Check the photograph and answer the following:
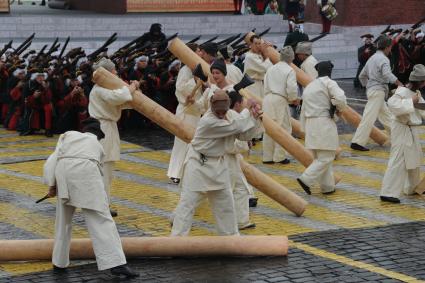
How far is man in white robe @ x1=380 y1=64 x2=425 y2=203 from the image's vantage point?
558 inches

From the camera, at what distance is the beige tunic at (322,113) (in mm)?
14672

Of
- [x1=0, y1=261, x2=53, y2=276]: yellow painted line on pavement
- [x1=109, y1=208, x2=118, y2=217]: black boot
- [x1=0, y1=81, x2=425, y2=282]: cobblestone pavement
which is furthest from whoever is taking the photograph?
[x1=109, y1=208, x2=118, y2=217]: black boot

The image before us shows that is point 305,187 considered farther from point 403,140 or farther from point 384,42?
point 384,42

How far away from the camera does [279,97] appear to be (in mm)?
17141

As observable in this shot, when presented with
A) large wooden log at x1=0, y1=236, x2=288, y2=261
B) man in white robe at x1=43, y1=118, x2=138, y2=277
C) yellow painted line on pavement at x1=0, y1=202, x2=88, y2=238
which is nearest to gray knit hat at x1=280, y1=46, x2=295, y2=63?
yellow painted line on pavement at x1=0, y1=202, x2=88, y2=238

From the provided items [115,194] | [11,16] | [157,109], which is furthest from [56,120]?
[11,16]

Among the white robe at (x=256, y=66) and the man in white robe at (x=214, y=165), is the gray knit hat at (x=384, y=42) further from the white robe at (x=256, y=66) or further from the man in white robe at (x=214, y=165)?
the man in white robe at (x=214, y=165)

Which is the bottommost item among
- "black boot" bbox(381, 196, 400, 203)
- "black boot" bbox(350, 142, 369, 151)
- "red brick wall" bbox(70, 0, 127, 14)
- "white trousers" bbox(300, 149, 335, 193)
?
"black boot" bbox(381, 196, 400, 203)

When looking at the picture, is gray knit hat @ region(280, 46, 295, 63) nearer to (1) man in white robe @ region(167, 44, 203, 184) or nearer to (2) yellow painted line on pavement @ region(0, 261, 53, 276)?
(1) man in white robe @ region(167, 44, 203, 184)

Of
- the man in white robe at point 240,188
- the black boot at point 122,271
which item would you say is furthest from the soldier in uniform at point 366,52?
the black boot at point 122,271

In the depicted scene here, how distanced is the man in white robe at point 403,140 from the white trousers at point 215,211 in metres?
3.23

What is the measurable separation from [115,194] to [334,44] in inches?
727

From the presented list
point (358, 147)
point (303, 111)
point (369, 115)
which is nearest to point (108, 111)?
point (303, 111)

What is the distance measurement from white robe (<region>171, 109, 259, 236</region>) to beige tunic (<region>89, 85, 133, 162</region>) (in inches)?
70.1
